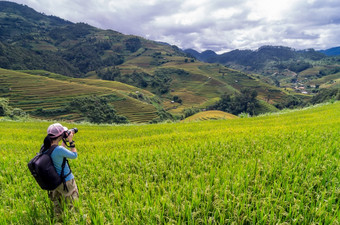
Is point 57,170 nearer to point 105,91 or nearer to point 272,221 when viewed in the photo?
point 272,221

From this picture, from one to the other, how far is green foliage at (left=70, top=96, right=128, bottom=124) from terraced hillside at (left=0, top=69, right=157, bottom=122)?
17.3 ft

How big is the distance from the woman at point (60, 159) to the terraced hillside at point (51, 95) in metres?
88.1

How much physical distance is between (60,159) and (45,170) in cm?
32

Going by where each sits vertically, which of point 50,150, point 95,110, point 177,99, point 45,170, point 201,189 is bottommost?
point 201,189

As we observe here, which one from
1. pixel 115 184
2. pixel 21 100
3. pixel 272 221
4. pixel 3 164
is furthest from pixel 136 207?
pixel 21 100

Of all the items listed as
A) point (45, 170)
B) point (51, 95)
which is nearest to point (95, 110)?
point (51, 95)

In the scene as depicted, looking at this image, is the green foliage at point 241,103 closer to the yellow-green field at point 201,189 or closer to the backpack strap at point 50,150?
the yellow-green field at point 201,189

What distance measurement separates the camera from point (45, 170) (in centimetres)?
291

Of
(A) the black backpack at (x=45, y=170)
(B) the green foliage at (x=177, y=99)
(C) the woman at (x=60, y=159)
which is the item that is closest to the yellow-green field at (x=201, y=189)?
(C) the woman at (x=60, y=159)

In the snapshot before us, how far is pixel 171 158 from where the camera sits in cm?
557

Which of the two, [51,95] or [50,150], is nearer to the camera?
[50,150]

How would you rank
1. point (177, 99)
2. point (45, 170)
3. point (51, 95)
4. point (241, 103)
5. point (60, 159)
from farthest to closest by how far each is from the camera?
point (177, 99)
point (241, 103)
point (51, 95)
point (60, 159)
point (45, 170)

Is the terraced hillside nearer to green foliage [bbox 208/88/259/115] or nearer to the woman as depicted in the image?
green foliage [bbox 208/88/259/115]

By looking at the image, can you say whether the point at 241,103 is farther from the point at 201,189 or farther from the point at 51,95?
the point at 201,189
